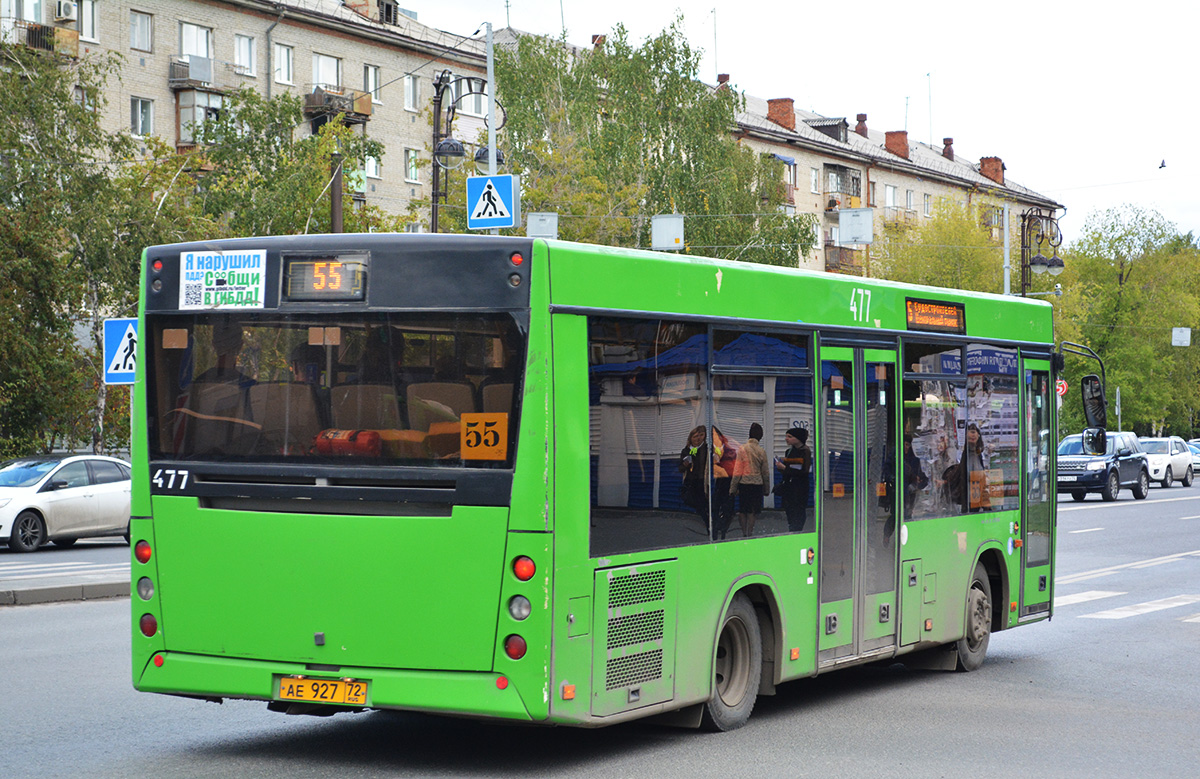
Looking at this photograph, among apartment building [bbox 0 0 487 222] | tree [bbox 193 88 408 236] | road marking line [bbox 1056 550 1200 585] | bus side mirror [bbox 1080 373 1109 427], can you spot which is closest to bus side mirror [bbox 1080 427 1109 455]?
bus side mirror [bbox 1080 373 1109 427]

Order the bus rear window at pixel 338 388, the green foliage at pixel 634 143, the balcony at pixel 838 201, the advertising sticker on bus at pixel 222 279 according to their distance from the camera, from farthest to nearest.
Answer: the balcony at pixel 838 201 < the green foliage at pixel 634 143 < the advertising sticker on bus at pixel 222 279 < the bus rear window at pixel 338 388

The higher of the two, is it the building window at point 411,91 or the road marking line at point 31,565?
the building window at point 411,91

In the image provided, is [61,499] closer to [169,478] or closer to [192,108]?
[169,478]

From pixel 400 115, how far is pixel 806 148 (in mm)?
30656

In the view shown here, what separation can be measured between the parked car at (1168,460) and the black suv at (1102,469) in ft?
26.6

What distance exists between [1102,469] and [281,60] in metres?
31.4

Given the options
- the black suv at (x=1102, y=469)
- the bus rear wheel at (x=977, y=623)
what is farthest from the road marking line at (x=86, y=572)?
the black suv at (x=1102, y=469)

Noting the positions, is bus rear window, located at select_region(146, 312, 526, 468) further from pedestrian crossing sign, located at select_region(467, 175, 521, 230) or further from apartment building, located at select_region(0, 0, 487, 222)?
apartment building, located at select_region(0, 0, 487, 222)

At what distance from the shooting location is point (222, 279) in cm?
809

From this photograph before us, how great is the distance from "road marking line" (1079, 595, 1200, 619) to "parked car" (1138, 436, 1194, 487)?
119 ft

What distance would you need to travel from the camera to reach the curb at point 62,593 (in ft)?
53.5

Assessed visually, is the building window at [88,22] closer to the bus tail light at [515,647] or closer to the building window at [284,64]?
the building window at [284,64]

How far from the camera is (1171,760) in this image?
28.7 ft

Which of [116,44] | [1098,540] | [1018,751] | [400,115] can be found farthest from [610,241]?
[1018,751]
